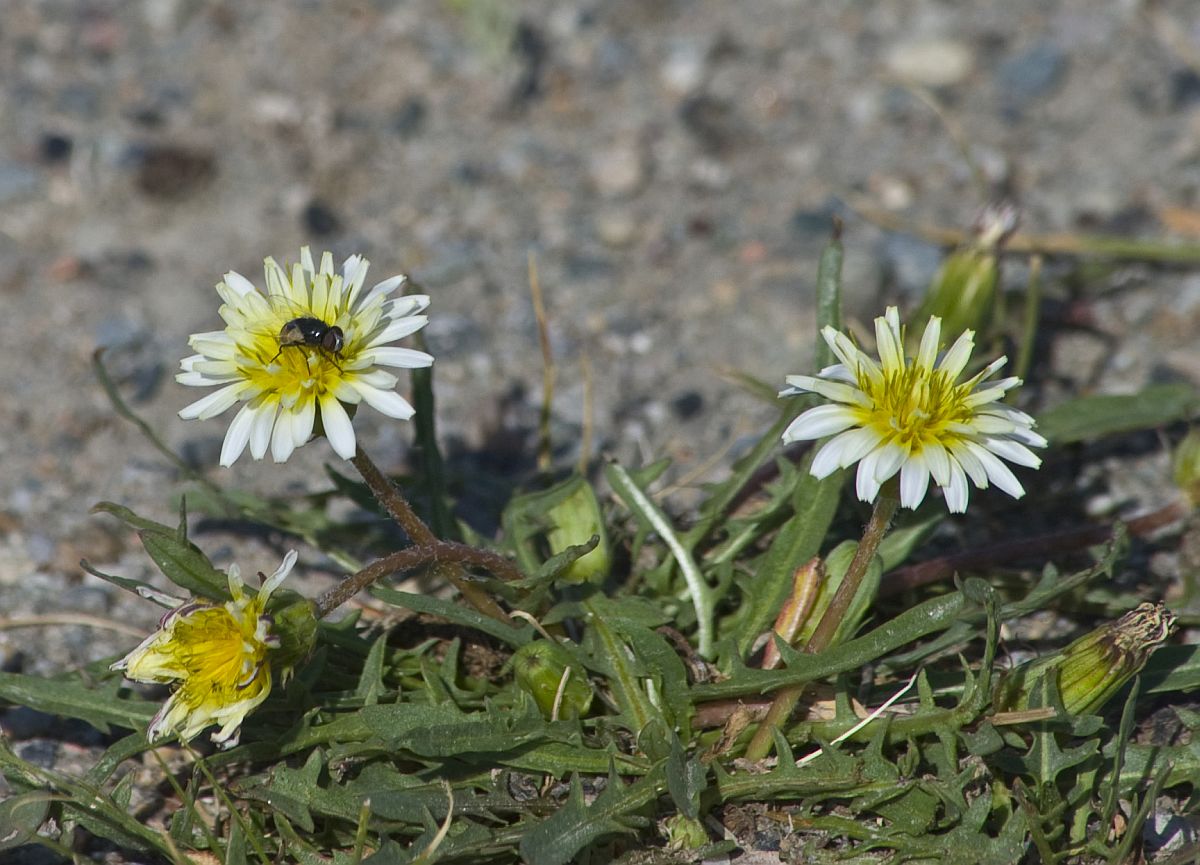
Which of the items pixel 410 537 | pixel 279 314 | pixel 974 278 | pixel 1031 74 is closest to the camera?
pixel 279 314

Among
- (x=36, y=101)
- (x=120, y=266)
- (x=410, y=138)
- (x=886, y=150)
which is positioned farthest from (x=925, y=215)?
(x=36, y=101)

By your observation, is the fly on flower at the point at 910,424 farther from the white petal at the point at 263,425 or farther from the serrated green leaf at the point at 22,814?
the serrated green leaf at the point at 22,814

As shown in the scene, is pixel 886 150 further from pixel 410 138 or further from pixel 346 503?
pixel 346 503

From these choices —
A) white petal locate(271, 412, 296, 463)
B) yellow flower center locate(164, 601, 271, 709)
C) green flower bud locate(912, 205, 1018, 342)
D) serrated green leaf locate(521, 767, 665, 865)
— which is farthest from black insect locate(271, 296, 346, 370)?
green flower bud locate(912, 205, 1018, 342)

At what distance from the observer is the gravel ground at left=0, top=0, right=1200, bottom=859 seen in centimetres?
404

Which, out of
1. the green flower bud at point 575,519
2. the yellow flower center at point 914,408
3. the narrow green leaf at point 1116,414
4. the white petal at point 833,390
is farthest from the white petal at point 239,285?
the narrow green leaf at point 1116,414

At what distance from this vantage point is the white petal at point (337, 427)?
2.34 metres

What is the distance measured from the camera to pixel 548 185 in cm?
483

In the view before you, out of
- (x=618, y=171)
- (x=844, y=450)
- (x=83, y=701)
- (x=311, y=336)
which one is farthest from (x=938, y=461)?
(x=618, y=171)

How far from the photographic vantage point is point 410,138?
4.98 meters

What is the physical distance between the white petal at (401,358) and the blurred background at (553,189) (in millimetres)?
1317

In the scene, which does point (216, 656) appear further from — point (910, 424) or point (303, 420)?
point (910, 424)

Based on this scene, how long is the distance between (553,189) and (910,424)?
2.75 meters

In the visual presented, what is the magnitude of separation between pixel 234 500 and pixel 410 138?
85.3 inches
